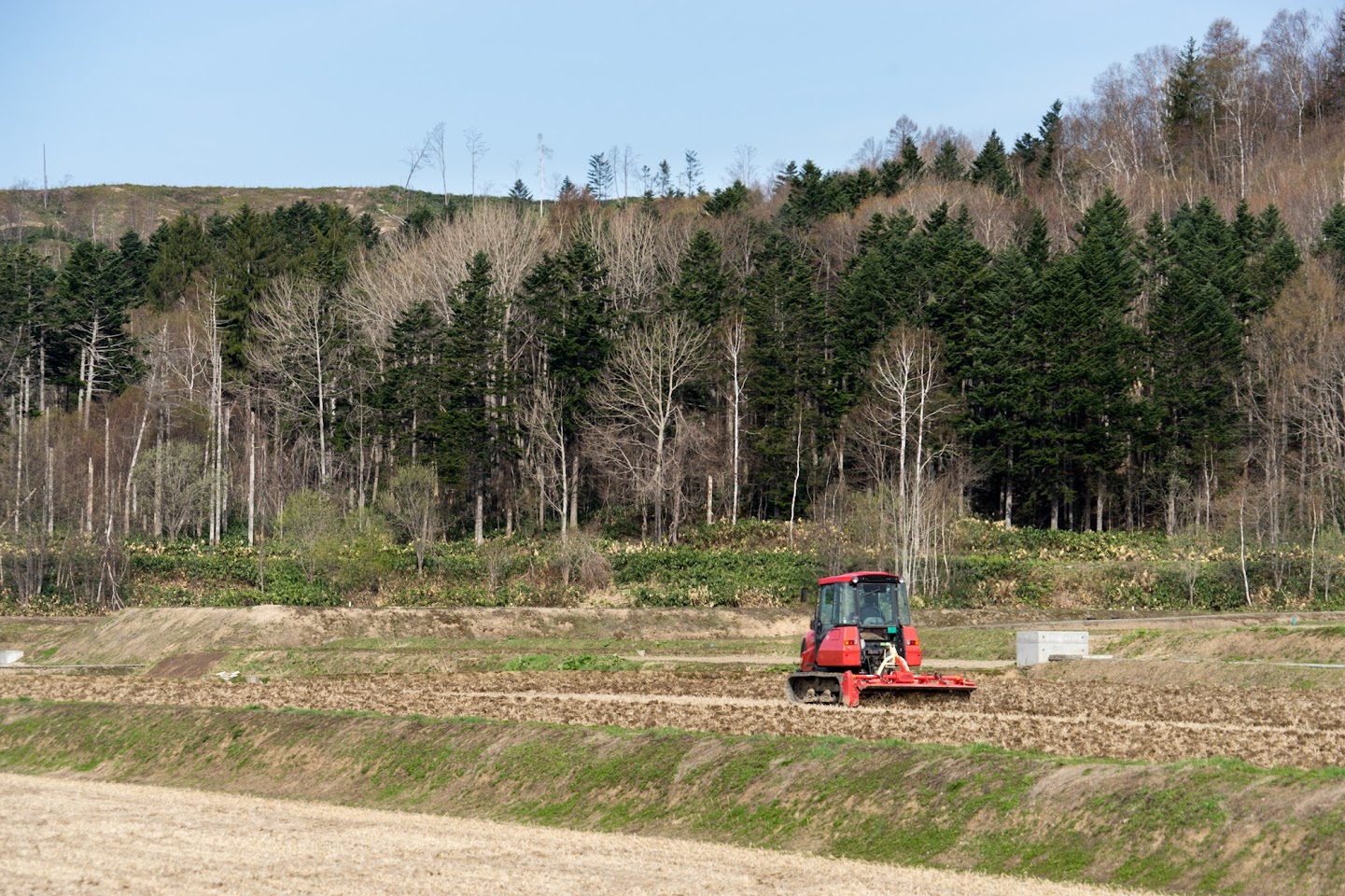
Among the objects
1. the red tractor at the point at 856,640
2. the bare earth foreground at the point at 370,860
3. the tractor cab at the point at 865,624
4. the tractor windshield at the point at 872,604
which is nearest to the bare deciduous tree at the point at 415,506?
the red tractor at the point at 856,640

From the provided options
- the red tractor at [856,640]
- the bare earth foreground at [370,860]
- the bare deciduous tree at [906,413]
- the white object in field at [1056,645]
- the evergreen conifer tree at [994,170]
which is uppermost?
the evergreen conifer tree at [994,170]

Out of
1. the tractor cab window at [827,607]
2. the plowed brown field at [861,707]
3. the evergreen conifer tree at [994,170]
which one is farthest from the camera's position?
the evergreen conifer tree at [994,170]

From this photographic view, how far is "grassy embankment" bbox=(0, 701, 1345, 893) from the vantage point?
14656 mm

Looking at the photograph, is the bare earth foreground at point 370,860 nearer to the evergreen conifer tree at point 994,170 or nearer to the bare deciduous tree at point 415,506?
the bare deciduous tree at point 415,506

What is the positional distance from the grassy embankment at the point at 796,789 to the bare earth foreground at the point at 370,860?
799mm

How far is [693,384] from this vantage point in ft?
252

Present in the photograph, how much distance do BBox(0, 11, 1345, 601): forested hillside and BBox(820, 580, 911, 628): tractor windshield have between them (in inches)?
1082

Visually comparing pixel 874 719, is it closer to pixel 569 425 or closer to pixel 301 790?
pixel 301 790

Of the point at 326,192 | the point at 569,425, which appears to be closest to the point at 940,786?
the point at 569,425

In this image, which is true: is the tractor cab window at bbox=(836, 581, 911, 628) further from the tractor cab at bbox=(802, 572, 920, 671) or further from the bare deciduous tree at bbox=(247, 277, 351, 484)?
the bare deciduous tree at bbox=(247, 277, 351, 484)

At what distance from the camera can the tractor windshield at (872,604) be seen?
97.8 ft

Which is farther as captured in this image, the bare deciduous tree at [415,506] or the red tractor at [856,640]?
the bare deciduous tree at [415,506]

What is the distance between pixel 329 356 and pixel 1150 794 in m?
71.3

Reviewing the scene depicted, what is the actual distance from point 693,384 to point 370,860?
60.9m
